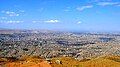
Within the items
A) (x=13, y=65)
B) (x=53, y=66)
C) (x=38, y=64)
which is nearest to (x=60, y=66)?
(x=53, y=66)

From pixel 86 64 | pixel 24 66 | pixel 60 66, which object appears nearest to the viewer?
pixel 24 66

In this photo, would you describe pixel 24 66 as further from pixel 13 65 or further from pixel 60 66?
pixel 60 66

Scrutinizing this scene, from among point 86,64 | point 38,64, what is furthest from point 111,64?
point 38,64

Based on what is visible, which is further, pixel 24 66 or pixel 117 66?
pixel 117 66

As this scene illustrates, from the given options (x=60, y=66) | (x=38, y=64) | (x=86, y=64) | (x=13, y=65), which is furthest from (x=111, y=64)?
(x=13, y=65)

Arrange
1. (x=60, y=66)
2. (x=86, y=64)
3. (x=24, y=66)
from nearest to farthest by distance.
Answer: (x=24, y=66), (x=60, y=66), (x=86, y=64)

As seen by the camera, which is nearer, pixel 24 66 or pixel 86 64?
pixel 24 66

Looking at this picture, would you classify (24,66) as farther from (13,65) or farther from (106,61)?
(106,61)
